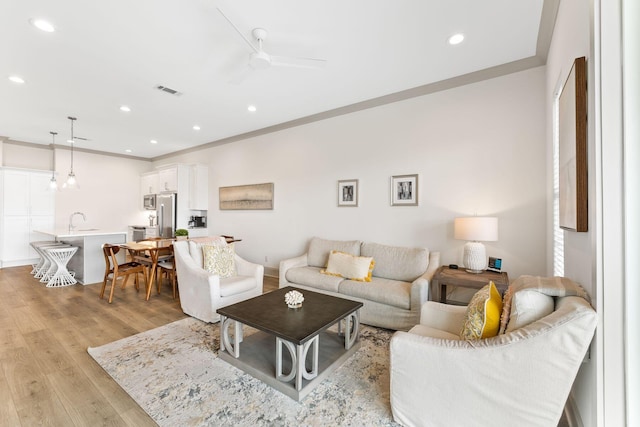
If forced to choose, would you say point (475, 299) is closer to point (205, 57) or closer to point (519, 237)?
point (519, 237)

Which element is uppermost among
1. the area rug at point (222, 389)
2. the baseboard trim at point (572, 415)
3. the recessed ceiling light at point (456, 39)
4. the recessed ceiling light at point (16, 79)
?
the recessed ceiling light at point (456, 39)

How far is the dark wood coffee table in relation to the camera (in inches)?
74.7

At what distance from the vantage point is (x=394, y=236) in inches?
148

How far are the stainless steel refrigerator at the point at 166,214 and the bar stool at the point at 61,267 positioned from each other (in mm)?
1879

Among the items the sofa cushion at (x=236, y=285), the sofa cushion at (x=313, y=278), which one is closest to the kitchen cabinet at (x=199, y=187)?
the sofa cushion at (x=236, y=285)

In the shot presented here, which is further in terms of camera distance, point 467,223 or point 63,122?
point 63,122

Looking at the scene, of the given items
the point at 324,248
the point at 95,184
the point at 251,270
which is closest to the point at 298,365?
the point at 251,270

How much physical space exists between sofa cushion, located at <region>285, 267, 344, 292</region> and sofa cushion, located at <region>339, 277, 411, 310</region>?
13 cm

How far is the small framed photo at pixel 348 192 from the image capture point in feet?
13.4

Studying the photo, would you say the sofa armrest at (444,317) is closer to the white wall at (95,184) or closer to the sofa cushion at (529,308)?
the sofa cushion at (529,308)

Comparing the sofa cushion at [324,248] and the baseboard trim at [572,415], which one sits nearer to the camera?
the baseboard trim at [572,415]

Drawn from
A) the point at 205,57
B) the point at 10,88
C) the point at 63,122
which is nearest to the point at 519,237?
the point at 205,57

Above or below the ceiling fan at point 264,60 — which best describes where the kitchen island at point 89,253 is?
below

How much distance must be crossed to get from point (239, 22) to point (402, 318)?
10.4ft
